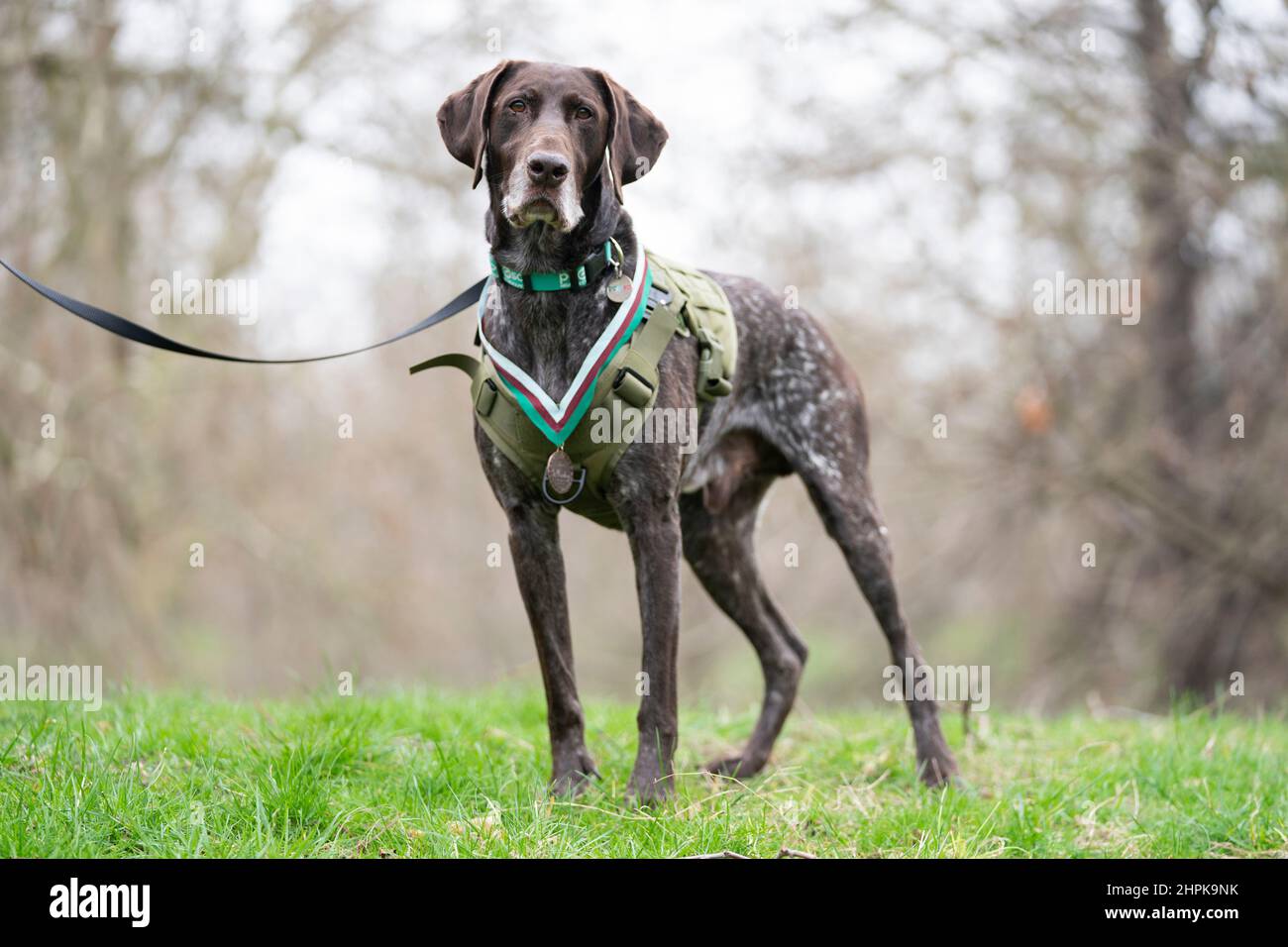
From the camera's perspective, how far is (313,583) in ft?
36.0

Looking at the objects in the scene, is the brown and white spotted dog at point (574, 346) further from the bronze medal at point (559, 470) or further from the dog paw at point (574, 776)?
the bronze medal at point (559, 470)

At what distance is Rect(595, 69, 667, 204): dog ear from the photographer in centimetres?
361

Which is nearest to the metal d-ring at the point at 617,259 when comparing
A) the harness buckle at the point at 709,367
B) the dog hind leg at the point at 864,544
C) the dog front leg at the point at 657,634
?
the harness buckle at the point at 709,367

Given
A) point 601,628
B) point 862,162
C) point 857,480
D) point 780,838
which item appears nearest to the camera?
point 780,838

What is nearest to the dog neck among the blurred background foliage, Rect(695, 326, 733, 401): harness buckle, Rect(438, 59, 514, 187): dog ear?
Rect(438, 59, 514, 187): dog ear

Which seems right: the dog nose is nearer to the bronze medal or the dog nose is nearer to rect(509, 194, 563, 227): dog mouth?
rect(509, 194, 563, 227): dog mouth

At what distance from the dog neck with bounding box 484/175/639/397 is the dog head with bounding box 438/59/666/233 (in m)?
0.06

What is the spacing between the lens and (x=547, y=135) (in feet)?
11.1

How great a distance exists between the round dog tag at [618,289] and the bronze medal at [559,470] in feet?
1.61

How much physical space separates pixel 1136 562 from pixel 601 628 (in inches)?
217

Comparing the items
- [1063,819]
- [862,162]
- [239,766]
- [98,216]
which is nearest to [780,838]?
[1063,819]

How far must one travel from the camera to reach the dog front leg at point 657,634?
3.68 m

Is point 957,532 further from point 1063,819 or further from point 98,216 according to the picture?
point 98,216

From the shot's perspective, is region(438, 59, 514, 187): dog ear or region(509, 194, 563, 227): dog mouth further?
region(438, 59, 514, 187): dog ear
